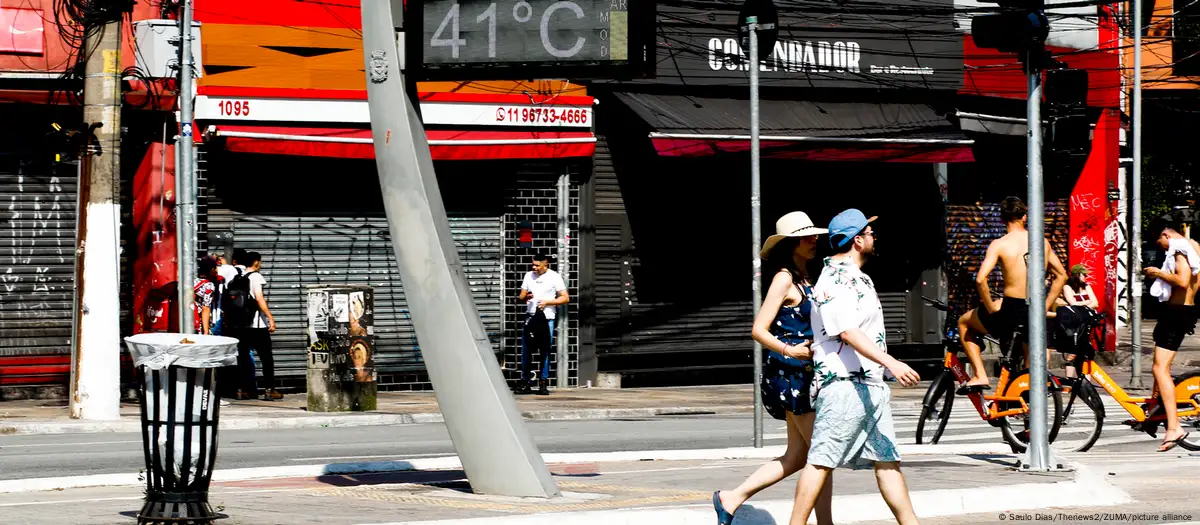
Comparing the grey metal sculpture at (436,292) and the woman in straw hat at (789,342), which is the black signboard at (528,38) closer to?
the grey metal sculpture at (436,292)

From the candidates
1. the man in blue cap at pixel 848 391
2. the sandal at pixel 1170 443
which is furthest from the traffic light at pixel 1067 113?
the man in blue cap at pixel 848 391

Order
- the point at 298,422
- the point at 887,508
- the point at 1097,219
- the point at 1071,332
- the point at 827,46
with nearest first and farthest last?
the point at 887,508
the point at 1071,332
the point at 298,422
the point at 827,46
the point at 1097,219

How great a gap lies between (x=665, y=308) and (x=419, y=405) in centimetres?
538

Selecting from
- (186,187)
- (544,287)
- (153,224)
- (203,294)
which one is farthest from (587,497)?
(153,224)

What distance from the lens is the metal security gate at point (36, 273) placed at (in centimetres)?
1942

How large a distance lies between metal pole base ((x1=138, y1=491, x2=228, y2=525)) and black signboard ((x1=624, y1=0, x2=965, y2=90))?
15.3m

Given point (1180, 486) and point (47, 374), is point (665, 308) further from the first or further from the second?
point (1180, 486)

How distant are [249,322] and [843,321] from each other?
12.9m

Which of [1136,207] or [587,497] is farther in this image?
[1136,207]

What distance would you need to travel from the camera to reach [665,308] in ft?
76.7

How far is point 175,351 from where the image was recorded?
8.05m

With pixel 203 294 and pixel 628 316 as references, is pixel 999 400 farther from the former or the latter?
pixel 628 316

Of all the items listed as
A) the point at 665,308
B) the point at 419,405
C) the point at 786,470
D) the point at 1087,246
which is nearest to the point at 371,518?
the point at 786,470

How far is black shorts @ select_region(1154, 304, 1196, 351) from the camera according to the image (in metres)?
13.5
